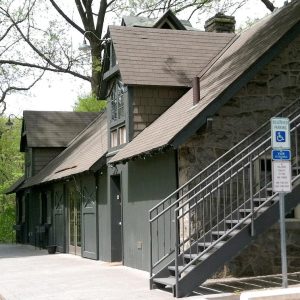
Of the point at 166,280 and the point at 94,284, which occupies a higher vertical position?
the point at 166,280

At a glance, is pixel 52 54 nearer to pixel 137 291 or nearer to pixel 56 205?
pixel 56 205

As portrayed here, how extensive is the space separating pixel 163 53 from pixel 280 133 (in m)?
7.85

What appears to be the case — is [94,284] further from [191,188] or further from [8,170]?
[8,170]


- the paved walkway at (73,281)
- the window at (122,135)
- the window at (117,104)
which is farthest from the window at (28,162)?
the window at (122,135)

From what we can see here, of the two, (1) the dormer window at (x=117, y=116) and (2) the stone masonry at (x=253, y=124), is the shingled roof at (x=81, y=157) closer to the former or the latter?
(1) the dormer window at (x=117, y=116)

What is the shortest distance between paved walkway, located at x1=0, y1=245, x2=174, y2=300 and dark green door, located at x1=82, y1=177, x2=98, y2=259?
79 centimetres

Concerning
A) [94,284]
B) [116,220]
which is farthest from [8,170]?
[94,284]

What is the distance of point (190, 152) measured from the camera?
12141 millimetres

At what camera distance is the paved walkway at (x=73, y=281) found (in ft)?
34.4

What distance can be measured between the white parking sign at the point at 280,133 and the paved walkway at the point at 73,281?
3222mm

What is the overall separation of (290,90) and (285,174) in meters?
4.63

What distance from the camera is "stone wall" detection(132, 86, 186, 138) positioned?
1490 centimetres

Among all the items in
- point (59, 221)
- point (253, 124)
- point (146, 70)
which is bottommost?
point (59, 221)

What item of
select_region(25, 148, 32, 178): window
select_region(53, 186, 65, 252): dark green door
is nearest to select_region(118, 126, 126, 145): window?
select_region(53, 186, 65, 252): dark green door
